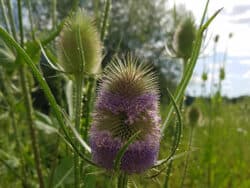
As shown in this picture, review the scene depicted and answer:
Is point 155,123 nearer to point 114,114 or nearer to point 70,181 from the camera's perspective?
point 114,114

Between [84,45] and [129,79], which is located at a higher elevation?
[84,45]

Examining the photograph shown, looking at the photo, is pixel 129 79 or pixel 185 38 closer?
pixel 129 79

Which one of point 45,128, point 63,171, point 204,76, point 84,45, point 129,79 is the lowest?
point 63,171

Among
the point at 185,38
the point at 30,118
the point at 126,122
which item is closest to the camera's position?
the point at 126,122

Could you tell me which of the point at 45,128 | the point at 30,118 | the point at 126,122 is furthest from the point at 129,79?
the point at 45,128

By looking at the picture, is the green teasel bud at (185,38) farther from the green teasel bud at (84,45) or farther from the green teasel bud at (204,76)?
the green teasel bud at (204,76)

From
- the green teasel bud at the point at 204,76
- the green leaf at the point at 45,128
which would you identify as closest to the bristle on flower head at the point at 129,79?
the green leaf at the point at 45,128

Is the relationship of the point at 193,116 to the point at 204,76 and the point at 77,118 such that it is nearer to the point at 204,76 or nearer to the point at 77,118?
the point at 204,76

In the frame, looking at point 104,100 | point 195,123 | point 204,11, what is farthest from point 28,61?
point 195,123
